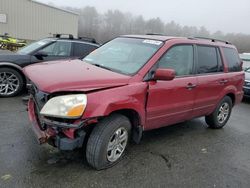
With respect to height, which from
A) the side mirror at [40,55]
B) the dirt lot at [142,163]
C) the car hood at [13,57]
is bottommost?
the dirt lot at [142,163]

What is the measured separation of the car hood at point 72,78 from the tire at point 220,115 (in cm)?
272

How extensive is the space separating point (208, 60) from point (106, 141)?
2691 mm

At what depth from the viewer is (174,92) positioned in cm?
392

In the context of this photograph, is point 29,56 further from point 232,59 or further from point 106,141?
point 232,59

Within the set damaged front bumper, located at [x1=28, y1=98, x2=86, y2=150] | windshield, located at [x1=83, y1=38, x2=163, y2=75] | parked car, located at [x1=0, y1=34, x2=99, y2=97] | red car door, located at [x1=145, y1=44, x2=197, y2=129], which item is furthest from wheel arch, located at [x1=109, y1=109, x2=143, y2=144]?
parked car, located at [x1=0, y1=34, x2=99, y2=97]

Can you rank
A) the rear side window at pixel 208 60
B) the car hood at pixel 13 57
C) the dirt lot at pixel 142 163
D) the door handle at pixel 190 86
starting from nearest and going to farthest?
1. the dirt lot at pixel 142 163
2. the door handle at pixel 190 86
3. the rear side window at pixel 208 60
4. the car hood at pixel 13 57

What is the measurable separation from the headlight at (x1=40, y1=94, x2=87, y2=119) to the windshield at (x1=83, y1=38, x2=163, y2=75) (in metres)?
0.95

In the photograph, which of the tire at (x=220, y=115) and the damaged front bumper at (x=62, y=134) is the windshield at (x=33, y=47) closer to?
the damaged front bumper at (x=62, y=134)

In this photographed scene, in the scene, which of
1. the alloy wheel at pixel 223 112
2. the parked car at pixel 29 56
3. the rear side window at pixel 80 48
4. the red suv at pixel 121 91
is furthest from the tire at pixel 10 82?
the alloy wheel at pixel 223 112

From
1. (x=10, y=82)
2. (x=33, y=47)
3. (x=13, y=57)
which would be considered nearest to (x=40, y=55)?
(x=33, y=47)

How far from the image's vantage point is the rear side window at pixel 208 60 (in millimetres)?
4500

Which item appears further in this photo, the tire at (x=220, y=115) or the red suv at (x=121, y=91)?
the tire at (x=220, y=115)

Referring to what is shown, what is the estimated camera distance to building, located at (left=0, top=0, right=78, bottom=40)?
70.5 feet

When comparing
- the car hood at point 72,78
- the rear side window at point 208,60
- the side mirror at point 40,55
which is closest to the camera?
the car hood at point 72,78
